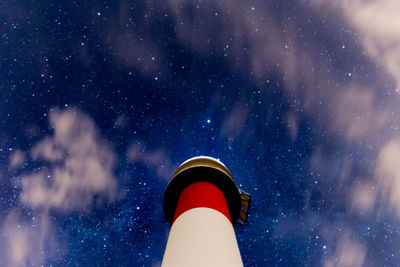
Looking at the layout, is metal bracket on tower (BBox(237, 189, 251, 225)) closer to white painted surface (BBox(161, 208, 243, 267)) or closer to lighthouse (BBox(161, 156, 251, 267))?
lighthouse (BBox(161, 156, 251, 267))

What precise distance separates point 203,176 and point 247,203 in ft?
4.06

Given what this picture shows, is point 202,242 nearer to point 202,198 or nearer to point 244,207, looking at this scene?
point 202,198

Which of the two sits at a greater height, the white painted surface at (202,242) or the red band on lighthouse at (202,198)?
the red band on lighthouse at (202,198)

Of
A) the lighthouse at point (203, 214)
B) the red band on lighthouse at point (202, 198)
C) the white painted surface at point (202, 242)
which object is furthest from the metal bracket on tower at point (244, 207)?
the white painted surface at point (202, 242)

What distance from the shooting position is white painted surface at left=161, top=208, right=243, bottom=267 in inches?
117

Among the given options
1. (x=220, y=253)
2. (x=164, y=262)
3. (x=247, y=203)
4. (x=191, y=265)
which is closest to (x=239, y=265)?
(x=220, y=253)

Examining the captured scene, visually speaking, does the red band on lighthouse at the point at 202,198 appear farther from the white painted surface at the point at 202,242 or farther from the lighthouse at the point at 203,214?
the white painted surface at the point at 202,242

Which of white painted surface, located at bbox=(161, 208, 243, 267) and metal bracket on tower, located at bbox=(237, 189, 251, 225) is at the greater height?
metal bracket on tower, located at bbox=(237, 189, 251, 225)

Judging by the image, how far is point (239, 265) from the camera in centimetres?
311

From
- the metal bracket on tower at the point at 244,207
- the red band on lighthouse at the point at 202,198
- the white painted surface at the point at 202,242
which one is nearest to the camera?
the white painted surface at the point at 202,242

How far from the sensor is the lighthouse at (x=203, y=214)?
3.06 metres

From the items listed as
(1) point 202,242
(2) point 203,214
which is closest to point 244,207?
(2) point 203,214

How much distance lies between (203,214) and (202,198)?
1.56 ft

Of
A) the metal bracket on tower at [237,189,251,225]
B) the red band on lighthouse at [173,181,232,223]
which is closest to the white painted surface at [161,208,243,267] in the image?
the red band on lighthouse at [173,181,232,223]
